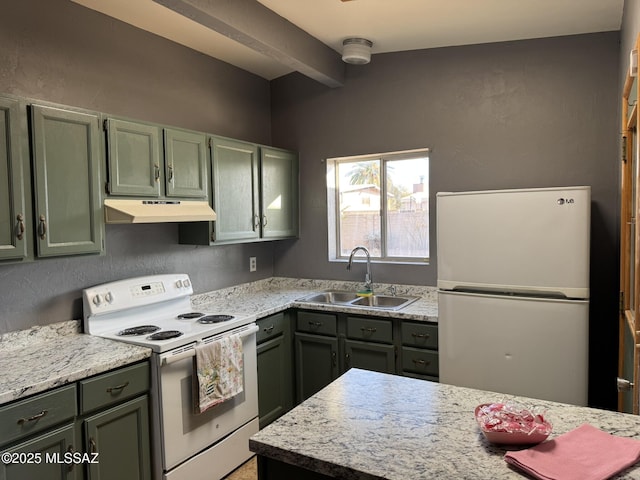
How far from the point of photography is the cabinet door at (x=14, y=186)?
6.50 ft

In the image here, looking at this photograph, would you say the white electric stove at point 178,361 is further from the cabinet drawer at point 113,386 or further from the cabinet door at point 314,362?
the cabinet door at point 314,362

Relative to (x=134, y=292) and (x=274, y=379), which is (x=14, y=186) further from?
(x=274, y=379)

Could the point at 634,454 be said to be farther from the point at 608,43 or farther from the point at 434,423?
the point at 608,43

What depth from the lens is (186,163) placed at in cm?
287

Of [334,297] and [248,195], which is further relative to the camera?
[334,297]

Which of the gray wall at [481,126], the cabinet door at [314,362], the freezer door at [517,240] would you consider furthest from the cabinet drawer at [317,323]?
the freezer door at [517,240]

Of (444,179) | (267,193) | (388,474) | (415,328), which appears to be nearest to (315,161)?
(267,193)

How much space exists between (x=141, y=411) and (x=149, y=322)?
68 cm

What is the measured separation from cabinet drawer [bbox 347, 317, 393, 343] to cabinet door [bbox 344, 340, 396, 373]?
0.04 metres

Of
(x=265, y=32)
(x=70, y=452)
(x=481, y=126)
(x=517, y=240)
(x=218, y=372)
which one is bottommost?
(x=70, y=452)

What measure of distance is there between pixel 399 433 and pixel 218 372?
1.47 meters

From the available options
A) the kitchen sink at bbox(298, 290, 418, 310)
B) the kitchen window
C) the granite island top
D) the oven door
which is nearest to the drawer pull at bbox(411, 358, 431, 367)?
the kitchen sink at bbox(298, 290, 418, 310)

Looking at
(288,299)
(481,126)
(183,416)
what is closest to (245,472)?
(183,416)

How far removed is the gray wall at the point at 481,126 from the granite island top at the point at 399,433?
193cm
